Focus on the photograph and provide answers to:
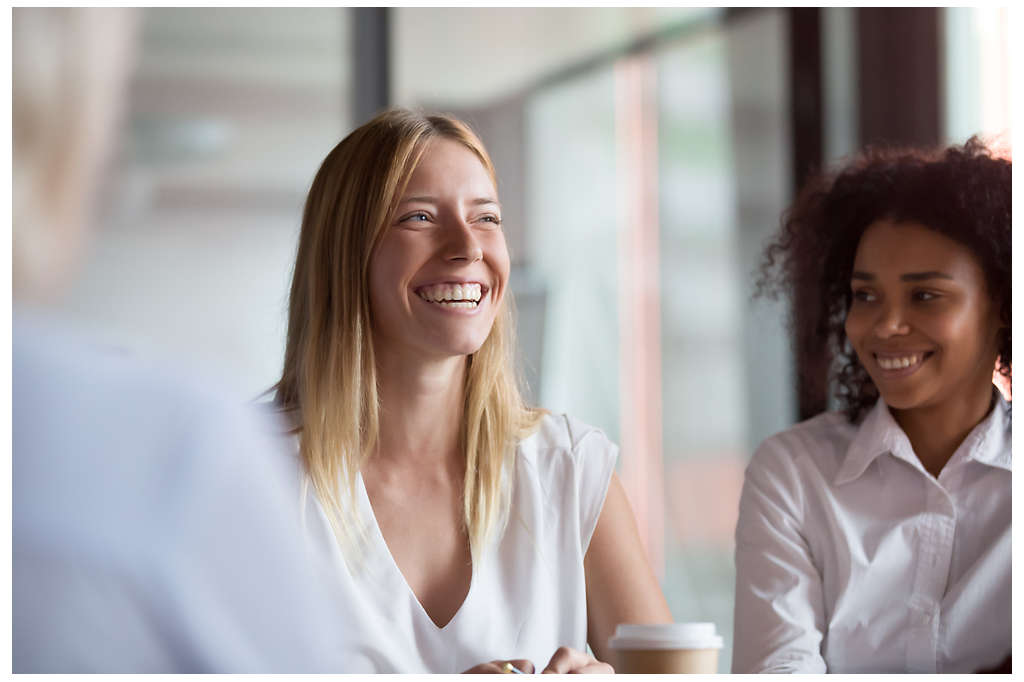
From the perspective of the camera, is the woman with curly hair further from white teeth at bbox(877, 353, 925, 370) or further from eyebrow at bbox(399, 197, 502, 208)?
eyebrow at bbox(399, 197, 502, 208)

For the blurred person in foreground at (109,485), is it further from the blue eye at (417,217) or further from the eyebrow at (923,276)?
the eyebrow at (923,276)

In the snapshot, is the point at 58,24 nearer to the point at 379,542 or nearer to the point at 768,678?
the point at 379,542

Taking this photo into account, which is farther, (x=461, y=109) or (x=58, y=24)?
(x=461, y=109)

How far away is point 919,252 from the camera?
1213 mm

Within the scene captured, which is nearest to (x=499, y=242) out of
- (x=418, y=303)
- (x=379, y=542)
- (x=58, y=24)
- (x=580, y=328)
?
(x=418, y=303)

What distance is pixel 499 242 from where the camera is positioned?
48.3 inches

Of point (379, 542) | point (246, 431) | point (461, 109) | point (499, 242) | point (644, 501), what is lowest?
point (644, 501)

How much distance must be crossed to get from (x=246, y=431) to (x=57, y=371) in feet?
0.25

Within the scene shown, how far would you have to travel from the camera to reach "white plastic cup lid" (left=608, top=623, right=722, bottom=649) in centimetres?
96

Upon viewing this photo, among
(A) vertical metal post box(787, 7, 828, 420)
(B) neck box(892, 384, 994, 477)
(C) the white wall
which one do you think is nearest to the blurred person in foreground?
(B) neck box(892, 384, 994, 477)

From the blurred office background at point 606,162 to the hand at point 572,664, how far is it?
1.40 meters

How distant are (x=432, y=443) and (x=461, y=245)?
232 mm

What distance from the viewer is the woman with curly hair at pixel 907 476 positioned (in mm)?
1165

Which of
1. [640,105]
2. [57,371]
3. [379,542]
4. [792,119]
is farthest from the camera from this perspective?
[640,105]
